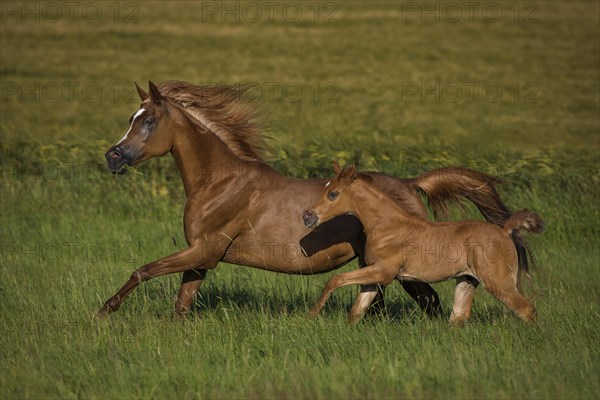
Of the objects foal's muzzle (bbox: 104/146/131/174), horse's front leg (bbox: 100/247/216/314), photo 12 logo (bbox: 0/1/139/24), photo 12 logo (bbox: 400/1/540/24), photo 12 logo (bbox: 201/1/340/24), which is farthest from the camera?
photo 12 logo (bbox: 201/1/340/24)

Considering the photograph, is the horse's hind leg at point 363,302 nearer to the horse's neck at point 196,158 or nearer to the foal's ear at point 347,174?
the foal's ear at point 347,174

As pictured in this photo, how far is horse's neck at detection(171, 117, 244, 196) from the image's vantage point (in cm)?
842

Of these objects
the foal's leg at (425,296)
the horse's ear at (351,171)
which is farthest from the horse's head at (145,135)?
the foal's leg at (425,296)

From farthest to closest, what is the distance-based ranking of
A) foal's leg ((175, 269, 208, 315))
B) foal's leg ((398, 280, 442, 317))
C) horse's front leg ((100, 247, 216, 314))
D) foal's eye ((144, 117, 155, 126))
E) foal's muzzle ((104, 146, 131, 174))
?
foal's leg ((398, 280, 442, 317))
foal's leg ((175, 269, 208, 315))
foal's eye ((144, 117, 155, 126))
foal's muzzle ((104, 146, 131, 174))
horse's front leg ((100, 247, 216, 314))

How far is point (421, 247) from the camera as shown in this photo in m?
7.80

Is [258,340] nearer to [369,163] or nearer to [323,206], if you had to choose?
[323,206]

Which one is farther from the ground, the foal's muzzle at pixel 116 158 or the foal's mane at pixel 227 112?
the foal's mane at pixel 227 112

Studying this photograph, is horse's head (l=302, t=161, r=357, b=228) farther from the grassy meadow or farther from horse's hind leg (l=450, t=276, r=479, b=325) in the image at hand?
horse's hind leg (l=450, t=276, r=479, b=325)

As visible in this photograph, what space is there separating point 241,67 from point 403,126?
9173 mm

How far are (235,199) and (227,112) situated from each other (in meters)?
0.92

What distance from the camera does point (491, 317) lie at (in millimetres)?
8500

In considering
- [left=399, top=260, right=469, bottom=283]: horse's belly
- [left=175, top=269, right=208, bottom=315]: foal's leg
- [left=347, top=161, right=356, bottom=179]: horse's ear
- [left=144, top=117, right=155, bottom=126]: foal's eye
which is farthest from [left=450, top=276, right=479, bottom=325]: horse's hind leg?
[left=144, top=117, right=155, bottom=126]: foal's eye

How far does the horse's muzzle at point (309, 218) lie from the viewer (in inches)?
302

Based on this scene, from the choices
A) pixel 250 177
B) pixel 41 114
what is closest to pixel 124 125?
pixel 41 114
